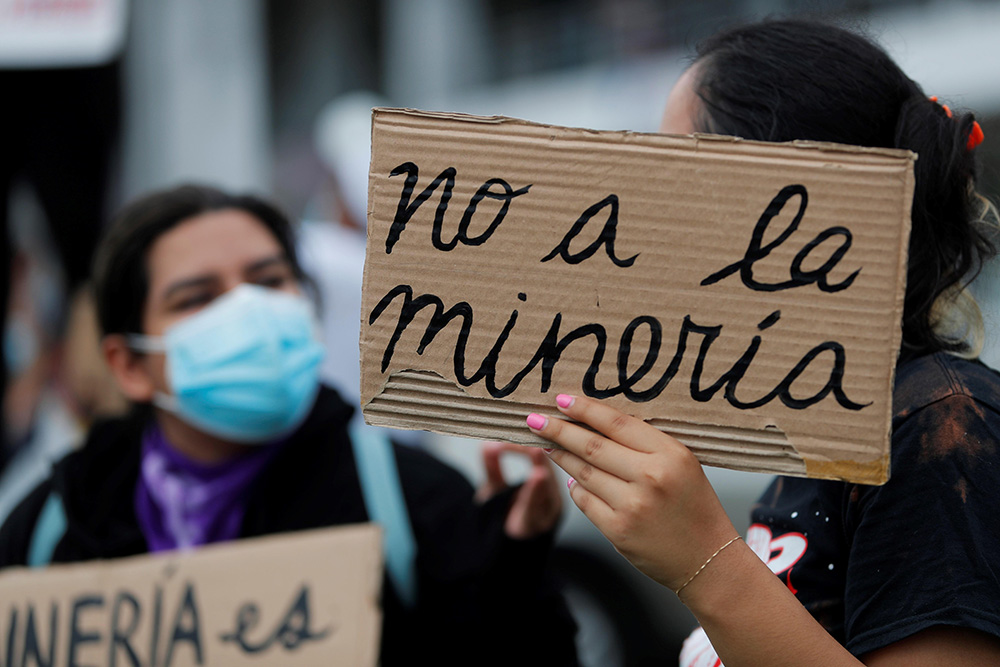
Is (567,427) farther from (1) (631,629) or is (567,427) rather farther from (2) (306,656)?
(1) (631,629)

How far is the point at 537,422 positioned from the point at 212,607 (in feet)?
3.51

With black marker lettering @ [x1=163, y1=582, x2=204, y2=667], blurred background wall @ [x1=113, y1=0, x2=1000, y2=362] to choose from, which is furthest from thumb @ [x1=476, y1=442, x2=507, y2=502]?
blurred background wall @ [x1=113, y1=0, x2=1000, y2=362]

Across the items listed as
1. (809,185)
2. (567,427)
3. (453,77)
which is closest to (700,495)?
(567,427)

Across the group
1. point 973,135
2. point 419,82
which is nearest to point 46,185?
point 419,82

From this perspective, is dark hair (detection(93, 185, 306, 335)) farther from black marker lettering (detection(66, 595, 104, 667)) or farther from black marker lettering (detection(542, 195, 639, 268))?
black marker lettering (detection(542, 195, 639, 268))

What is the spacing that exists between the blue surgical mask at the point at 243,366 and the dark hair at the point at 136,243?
18 centimetres

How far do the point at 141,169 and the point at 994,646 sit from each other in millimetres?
8081

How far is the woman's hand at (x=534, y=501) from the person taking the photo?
1969 mm

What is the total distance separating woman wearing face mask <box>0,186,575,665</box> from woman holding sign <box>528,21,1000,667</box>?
83cm

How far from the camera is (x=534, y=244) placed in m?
1.15

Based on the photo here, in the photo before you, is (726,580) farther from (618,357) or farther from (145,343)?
(145,343)

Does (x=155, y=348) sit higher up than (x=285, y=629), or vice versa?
(x=155, y=348)

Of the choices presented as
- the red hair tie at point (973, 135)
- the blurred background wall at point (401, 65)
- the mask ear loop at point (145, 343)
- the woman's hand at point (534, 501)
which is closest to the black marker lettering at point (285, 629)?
the woman's hand at point (534, 501)

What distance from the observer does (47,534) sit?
215 centimetres
